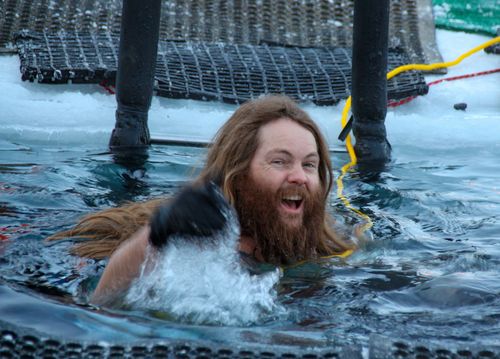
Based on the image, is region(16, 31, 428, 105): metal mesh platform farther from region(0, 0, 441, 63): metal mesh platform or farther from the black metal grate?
the black metal grate

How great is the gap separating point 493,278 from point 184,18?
4.78 metres

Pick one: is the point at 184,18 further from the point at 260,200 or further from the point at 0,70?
the point at 260,200

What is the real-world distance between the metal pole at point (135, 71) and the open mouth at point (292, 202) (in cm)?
224

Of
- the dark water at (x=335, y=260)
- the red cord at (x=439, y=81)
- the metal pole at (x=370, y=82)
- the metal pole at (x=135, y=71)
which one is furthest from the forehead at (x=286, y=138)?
the red cord at (x=439, y=81)

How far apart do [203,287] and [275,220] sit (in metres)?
0.54

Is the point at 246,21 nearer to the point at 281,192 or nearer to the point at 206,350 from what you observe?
the point at 281,192

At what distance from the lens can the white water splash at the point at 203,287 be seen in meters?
2.95

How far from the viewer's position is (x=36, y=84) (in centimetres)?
634

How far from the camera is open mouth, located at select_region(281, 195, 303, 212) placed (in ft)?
11.6

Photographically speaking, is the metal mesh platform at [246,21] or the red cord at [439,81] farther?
the metal mesh platform at [246,21]

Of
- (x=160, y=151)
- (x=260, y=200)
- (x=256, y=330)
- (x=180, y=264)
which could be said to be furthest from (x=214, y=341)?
(x=160, y=151)

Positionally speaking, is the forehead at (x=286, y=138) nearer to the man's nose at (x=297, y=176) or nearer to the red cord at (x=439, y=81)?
the man's nose at (x=297, y=176)

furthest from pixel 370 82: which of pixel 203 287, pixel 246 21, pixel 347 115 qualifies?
pixel 203 287

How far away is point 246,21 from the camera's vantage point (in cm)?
773
